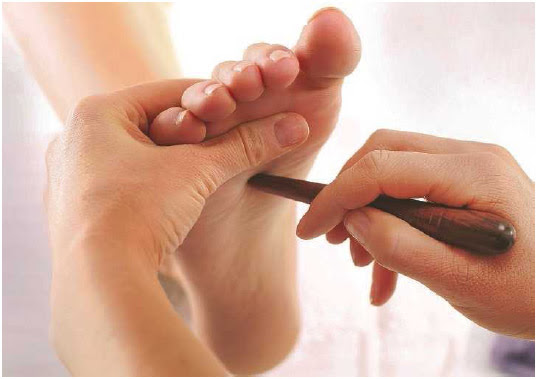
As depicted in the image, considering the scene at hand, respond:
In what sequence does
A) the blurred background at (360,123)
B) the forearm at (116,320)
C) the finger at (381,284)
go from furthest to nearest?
the blurred background at (360,123), the finger at (381,284), the forearm at (116,320)

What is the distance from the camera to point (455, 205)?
1.79 feet

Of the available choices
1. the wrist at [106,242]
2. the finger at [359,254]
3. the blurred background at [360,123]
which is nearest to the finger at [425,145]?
the finger at [359,254]

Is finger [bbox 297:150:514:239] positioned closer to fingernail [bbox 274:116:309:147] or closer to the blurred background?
fingernail [bbox 274:116:309:147]

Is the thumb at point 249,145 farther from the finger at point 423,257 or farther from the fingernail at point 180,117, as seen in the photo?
the finger at point 423,257

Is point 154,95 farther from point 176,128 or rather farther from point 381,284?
point 381,284

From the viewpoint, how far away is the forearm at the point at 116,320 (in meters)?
0.40

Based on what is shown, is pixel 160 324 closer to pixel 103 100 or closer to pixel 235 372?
pixel 103 100

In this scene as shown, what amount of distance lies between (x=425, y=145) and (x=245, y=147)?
19 centimetres

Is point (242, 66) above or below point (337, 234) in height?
above

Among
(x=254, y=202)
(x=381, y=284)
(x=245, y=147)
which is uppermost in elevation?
(x=245, y=147)

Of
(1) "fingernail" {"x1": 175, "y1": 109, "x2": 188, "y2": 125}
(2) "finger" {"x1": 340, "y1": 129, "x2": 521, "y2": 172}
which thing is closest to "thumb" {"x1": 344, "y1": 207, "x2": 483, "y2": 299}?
(2) "finger" {"x1": 340, "y1": 129, "x2": 521, "y2": 172}

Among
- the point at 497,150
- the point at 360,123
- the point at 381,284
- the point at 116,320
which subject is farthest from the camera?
the point at 360,123

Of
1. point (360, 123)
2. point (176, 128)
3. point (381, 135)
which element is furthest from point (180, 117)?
point (360, 123)

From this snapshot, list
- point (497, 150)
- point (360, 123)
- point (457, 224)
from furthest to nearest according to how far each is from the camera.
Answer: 1. point (360, 123)
2. point (497, 150)
3. point (457, 224)
